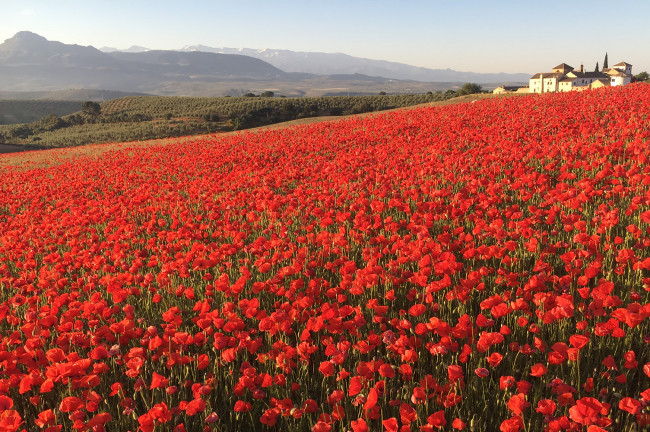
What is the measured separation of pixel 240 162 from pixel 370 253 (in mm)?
10171

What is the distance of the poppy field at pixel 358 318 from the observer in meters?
2.56

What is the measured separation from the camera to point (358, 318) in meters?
3.04

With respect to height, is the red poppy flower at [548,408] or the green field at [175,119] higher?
the green field at [175,119]

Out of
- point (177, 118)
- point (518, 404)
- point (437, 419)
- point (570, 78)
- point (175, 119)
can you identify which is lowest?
point (437, 419)

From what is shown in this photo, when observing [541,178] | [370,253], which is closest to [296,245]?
[370,253]

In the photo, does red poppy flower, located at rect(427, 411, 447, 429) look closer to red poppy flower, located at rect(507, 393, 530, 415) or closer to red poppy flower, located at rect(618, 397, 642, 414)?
red poppy flower, located at rect(507, 393, 530, 415)

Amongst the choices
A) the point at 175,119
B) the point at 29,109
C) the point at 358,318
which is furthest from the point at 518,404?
the point at 29,109

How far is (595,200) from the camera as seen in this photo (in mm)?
5867

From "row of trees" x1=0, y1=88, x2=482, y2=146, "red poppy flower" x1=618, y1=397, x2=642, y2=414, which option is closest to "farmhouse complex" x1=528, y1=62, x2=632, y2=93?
"row of trees" x1=0, y1=88, x2=482, y2=146

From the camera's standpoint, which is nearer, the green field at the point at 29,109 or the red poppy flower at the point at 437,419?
the red poppy flower at the point at 437,419

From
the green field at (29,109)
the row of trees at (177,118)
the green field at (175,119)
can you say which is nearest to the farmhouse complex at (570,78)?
the row of trees at (177,118)

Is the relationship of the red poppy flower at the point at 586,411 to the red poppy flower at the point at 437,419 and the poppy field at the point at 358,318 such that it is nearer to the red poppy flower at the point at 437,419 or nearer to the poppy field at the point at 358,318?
the poppy field at the point at 358,318

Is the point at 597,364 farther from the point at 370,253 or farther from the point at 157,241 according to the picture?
the point at 157,241

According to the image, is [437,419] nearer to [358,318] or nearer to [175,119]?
[358,318]
